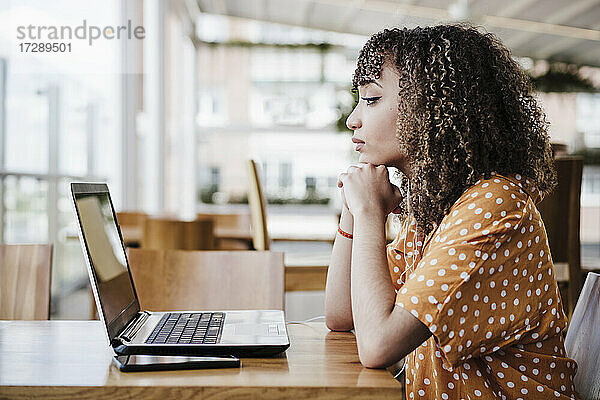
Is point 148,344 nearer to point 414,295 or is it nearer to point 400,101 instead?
point 414,295

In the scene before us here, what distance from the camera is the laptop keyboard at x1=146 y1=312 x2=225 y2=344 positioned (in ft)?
3.83

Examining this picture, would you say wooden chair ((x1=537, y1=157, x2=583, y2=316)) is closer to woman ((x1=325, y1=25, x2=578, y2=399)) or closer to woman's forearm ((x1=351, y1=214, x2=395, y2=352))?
woman ((x1=325, y1=25, x2=578, y2=399))

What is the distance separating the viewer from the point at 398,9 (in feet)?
24.9

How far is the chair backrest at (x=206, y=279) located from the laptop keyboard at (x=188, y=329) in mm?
388

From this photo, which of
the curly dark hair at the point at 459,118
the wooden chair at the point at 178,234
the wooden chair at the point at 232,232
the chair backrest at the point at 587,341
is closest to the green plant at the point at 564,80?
the wooden chair at the point at 232,232

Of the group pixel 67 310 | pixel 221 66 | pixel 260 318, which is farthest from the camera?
pixel 221 66

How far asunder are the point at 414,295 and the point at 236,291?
0.85 m

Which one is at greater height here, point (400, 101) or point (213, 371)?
point (400, 101)

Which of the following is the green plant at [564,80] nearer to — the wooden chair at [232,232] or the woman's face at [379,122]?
the wooden chair at [232,232]

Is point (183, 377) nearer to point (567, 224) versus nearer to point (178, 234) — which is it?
point (178, 234)

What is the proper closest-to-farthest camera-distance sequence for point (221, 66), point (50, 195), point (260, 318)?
point (260, 318) → point (50, 195) → point (221, 66)

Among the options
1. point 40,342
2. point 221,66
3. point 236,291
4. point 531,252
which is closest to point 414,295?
point 531,252

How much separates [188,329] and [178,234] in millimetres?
1461

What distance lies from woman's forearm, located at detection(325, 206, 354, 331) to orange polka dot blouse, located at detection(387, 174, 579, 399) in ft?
0.75
